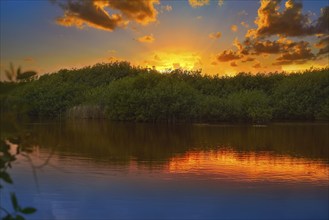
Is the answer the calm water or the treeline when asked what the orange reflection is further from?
the treeline

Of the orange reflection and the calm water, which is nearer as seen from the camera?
the calm water

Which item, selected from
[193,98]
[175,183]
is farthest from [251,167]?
[193,98]

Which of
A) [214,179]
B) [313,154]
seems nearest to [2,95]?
[214,179]

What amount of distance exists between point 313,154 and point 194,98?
2552 centimetres

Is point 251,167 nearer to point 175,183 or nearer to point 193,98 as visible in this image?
point 175,183

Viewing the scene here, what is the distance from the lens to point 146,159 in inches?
565

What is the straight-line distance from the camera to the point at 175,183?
10391 mm

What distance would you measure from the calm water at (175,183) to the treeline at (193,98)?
20725 millimetres

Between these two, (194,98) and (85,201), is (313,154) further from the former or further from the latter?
(194,98)

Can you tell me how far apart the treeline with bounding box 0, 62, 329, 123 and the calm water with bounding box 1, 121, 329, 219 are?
68.0 ft

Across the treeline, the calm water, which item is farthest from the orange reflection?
the treeline

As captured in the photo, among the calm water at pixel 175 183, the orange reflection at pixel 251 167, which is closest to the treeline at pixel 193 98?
the calm water at pixel 175 183

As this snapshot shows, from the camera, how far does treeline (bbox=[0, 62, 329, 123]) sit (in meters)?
39.8

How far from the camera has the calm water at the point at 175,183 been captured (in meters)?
7.97
